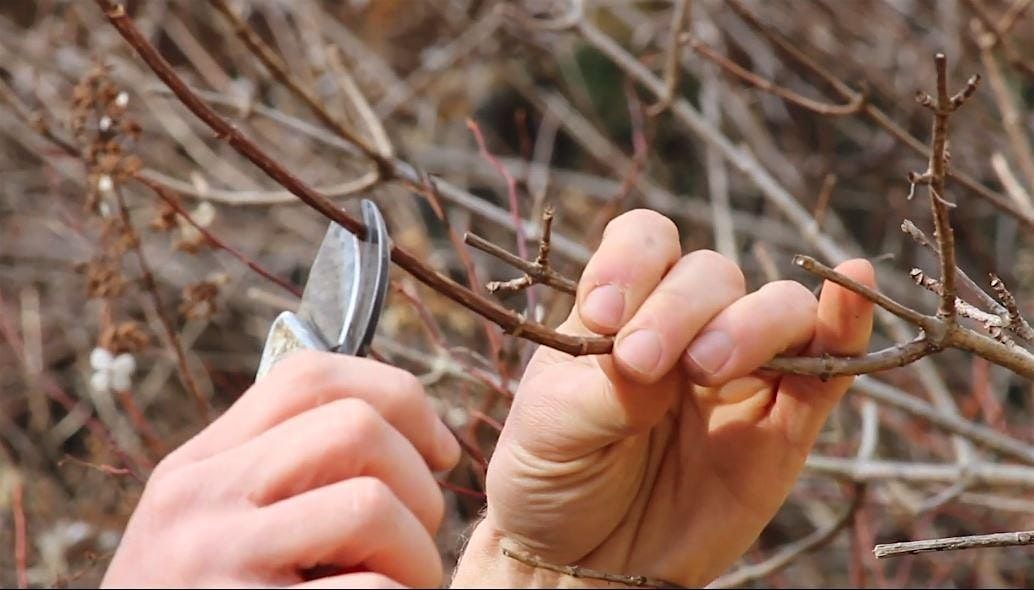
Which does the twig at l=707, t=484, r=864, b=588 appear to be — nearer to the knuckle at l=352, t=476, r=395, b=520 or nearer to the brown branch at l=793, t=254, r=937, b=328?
the brown branch at l=793, t=254, r=937, b=328

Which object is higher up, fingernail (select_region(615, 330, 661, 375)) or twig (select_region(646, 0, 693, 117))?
twig (select_region(646, 0, 693, 117))

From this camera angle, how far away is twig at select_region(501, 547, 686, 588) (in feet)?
3.79

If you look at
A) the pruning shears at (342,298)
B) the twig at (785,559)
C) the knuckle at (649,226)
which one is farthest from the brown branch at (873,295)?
the twig at (785,559)

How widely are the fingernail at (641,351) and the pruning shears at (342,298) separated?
195 mm

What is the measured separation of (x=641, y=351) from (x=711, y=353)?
0.21 feet

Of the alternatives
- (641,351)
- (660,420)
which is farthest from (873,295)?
(660,420)

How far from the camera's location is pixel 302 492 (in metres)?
A: 0.78

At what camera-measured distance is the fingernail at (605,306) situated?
1.02 m

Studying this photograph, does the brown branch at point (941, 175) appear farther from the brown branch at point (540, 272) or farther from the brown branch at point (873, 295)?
the brown branch at point (540, 272)

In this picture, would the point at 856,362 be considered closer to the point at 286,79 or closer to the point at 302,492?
the point at 302,492

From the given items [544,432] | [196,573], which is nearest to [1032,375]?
[544,432]

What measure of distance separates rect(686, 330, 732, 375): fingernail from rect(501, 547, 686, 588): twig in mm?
257

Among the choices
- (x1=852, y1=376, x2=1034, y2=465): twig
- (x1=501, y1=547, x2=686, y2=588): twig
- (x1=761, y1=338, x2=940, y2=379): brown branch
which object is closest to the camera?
(x1=761, y1=338, x2=940, y2=379): brown branch

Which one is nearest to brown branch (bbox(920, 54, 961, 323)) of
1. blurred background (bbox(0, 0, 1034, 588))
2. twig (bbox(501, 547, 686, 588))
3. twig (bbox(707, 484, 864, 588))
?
twig (bbox(501, 547, 686, 588))
